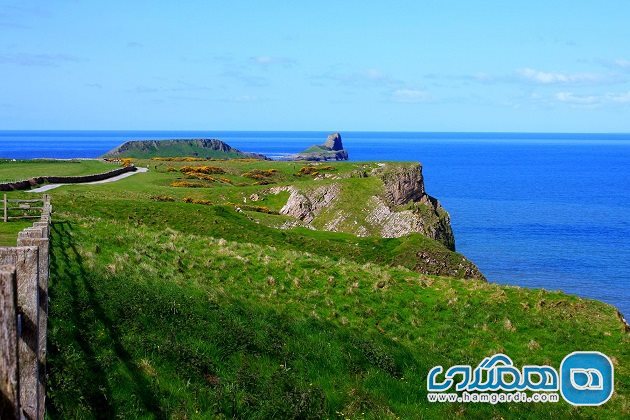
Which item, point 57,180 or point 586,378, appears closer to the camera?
point 586,378

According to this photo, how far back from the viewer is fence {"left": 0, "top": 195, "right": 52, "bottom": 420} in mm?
4133

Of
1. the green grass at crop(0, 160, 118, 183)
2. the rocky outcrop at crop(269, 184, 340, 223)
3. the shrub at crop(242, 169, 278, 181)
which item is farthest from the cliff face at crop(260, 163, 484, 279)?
the green grass at crop(0, 160, 118, 183)

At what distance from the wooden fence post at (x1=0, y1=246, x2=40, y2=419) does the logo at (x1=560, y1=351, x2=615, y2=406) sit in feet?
57.2

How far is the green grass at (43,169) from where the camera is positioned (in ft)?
206

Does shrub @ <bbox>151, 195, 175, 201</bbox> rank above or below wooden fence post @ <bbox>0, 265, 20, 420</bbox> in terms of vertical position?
below

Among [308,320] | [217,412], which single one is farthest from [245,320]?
[217,412]

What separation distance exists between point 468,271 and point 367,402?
2966 cm

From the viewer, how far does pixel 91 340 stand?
14305mm

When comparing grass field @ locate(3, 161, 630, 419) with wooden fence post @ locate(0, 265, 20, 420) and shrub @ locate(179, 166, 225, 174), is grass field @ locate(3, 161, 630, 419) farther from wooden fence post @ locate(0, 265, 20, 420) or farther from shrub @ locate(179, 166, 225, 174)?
shrub @ locate(179, 166, 225, 174)

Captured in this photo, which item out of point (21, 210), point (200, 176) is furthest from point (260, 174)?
point (21, 210)

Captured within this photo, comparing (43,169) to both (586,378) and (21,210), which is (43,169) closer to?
(21,210)

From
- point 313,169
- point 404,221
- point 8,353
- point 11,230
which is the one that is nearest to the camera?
point 8,353

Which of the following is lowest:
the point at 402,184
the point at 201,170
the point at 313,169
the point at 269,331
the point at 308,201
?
the point at 308,201

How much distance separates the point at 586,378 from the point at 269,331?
11.8 metres
